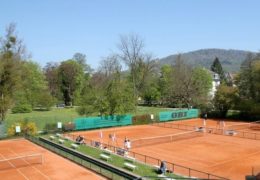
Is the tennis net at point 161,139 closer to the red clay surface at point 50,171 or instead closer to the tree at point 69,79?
the red clay surface at point 50,171

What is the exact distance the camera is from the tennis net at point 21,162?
2897 cm

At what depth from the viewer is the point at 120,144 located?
39.1m

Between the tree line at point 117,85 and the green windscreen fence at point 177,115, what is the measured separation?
4.81 m

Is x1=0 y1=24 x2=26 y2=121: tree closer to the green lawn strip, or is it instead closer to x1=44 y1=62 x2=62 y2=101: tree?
the green lawn strip

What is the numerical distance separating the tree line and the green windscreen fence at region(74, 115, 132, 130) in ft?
3.68

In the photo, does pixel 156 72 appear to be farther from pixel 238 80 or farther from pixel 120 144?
pixel 120 144

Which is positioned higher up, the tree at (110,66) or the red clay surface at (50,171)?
the tree at (110,66)

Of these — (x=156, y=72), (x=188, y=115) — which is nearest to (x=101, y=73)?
(x=156, y=72)

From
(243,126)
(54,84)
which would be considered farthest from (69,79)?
(243,126)

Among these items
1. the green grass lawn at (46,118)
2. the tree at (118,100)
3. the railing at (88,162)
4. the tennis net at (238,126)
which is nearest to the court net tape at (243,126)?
the tennis net at (238,126)

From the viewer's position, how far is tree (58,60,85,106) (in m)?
110

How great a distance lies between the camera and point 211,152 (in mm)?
33281

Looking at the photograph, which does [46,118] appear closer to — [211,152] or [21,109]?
[21,109]

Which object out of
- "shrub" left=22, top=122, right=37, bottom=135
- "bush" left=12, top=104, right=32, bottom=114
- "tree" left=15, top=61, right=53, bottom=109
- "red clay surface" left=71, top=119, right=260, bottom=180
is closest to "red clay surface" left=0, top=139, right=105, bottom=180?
"red clay surface" left=71, top=119, right=260, bottom=180
